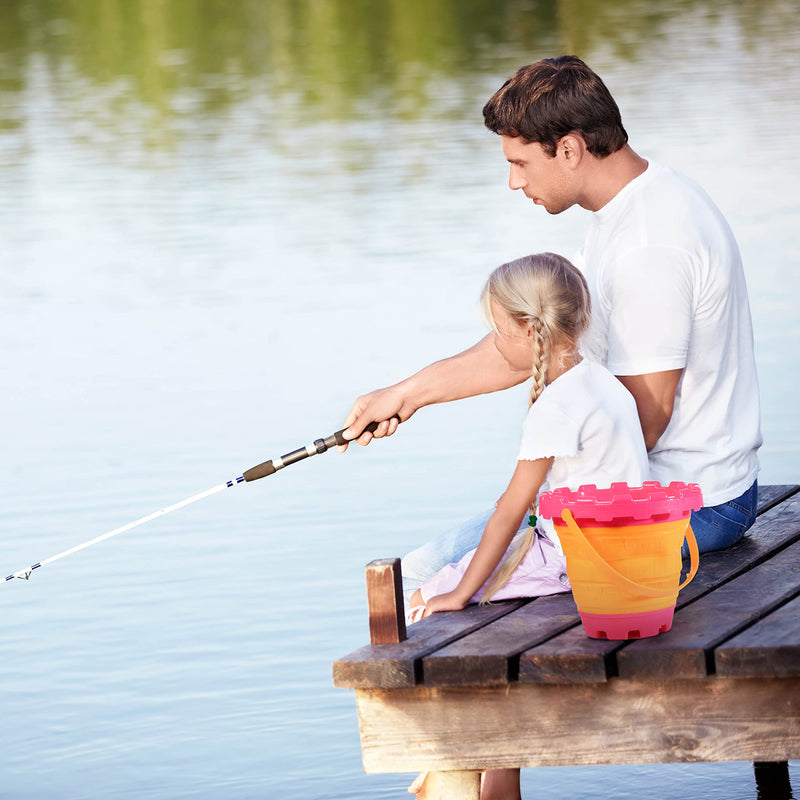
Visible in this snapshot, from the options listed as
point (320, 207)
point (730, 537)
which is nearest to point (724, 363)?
point (730, 537)

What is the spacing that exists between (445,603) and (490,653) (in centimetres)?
33

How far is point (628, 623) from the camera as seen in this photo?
285 cm

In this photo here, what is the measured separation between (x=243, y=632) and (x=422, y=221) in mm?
A: 6355

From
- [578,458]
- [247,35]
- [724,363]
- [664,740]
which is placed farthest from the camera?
[247,35]

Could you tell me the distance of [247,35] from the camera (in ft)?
80.6

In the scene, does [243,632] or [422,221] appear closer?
[243,632]

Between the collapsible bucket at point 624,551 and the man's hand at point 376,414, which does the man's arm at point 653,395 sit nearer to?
the collapsible bucket at point 624,551

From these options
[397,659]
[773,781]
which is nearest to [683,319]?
[397,659]

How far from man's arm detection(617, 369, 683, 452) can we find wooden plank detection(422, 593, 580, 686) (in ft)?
1.31

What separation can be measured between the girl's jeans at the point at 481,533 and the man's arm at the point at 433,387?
0.38m

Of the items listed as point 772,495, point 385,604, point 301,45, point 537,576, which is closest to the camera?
point 385,604

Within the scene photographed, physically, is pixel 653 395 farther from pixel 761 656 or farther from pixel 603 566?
pixel 761 656

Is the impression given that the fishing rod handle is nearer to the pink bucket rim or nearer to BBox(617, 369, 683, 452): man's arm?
BBox(617, 369, 683, 452): man's arm

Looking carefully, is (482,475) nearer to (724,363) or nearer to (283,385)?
(283,385)
